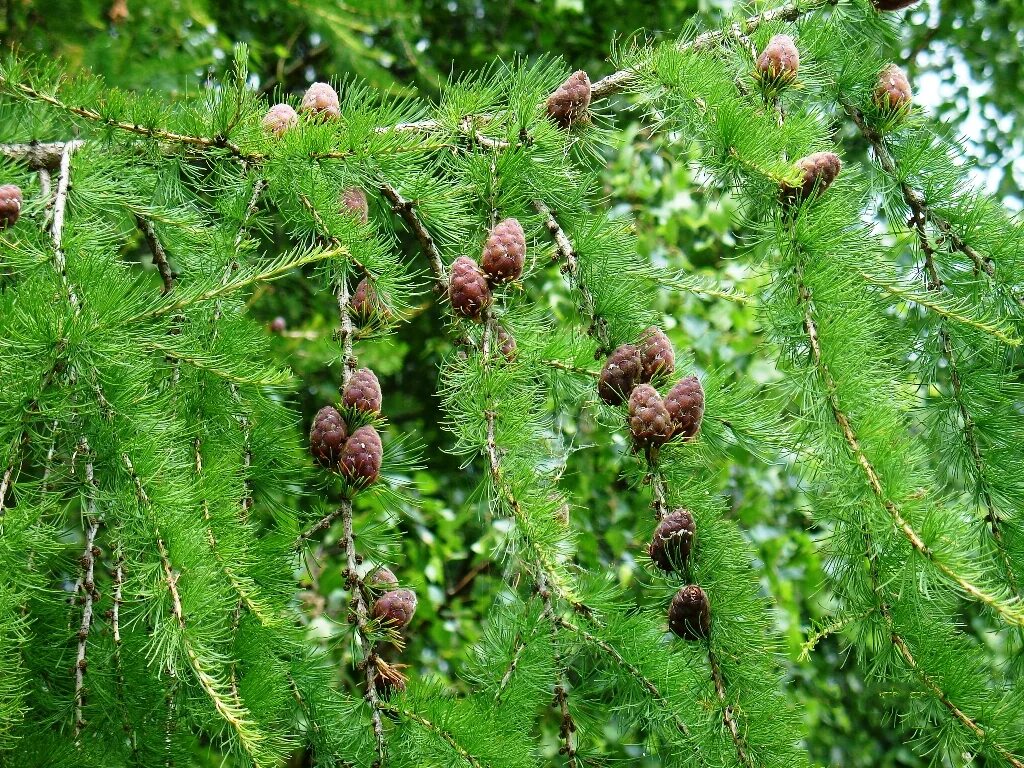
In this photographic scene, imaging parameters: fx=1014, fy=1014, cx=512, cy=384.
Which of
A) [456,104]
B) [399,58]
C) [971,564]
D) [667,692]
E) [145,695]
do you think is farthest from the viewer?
[399,58]

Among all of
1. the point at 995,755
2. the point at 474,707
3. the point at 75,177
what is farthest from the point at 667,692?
the point at 75,177

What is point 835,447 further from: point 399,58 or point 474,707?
point 399,58

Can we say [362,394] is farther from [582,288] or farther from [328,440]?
[582,288]

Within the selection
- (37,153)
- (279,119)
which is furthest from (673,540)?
(37,153)

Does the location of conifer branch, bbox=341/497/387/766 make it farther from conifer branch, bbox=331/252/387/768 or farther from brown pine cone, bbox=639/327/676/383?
brown pine cone, bbox=639/327/676/383

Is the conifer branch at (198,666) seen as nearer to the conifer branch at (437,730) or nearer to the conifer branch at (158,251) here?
the conifer branch at (437,730)
